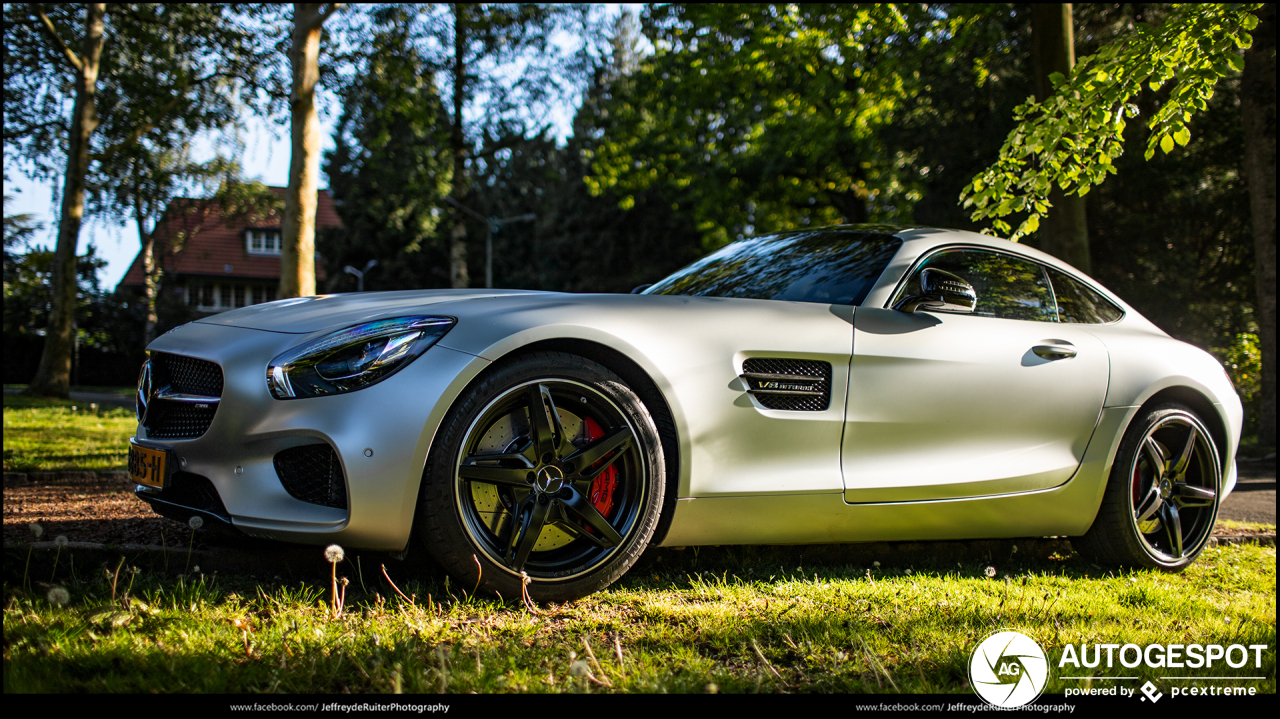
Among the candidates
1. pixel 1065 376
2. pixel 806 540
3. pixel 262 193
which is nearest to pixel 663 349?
pixel 806 540

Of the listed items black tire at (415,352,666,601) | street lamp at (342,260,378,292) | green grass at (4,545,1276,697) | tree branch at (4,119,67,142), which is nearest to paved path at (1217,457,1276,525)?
green grass at (4,545,1276,697)

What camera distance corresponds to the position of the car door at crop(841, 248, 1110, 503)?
125 inches

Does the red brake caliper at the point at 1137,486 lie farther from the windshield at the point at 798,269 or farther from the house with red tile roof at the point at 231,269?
the house with red tile roof at the point at 231,269

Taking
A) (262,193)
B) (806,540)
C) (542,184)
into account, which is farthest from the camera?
(542,184)

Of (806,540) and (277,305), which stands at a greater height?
(277,305)

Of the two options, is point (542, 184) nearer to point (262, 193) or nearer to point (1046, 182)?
point (262, 193)

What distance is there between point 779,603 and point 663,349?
93cm

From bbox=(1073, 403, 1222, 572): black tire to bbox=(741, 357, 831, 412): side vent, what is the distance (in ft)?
5.48

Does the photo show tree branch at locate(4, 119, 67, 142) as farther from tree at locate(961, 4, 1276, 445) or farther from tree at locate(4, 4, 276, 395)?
tree at locate(961, 4, 1276, 445)

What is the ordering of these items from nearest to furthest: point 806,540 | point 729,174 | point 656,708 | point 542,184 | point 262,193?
point 656,708 < point 806,540 < point 729,174 < point 262,193 < point 542,184

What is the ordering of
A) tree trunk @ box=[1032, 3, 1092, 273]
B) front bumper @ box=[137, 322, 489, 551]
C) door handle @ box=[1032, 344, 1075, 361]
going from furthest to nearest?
tree trunk @ box=[1032, 3, 1092, 273], door handle @ box=[1032, 344, 1075, 361], front bumper @ box=[137, 322, 489, 551]

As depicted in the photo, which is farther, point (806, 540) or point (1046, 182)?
point (1046, 182)

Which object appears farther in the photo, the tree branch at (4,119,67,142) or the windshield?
the tree branch at (4,119,67,142)

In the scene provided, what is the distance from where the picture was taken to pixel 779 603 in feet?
9.34
